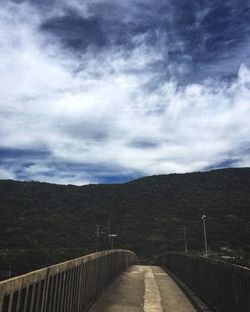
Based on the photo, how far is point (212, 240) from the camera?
9538 cm

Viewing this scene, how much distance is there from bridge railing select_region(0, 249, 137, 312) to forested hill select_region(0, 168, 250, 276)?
198 ft

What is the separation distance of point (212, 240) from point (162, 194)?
67489 millimetres

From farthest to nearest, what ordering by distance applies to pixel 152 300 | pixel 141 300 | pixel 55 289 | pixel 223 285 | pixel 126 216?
pixel 126 216
pixel 152 300
pixel 141 300
pixel 223 285
pixel 55 289

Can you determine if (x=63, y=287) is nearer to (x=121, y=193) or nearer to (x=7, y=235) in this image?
(x=7, y=235)

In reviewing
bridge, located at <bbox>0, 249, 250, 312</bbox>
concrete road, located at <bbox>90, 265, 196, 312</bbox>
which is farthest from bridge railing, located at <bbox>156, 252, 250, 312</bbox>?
concrete road, located at <bbox>90, 265, 196, 312</bbox>

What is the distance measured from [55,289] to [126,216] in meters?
126

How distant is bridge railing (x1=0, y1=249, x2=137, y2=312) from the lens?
420 cm

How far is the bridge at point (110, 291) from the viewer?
186 inches

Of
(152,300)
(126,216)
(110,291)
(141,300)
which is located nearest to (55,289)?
(141,300)

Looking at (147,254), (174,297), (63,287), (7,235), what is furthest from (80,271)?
(7,235)

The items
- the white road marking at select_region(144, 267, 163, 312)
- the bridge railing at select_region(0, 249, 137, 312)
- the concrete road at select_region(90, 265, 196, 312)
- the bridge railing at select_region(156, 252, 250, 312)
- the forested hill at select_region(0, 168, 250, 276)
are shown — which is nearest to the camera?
the bridge railing at select_region(0, 249, 137, 312)

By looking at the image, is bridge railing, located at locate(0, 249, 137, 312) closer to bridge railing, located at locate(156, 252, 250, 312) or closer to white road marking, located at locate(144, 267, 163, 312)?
white road marking, located at locate(144, 267, 163, 312)

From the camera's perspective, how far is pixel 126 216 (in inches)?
5138

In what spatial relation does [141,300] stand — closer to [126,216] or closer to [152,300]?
[152,300]
